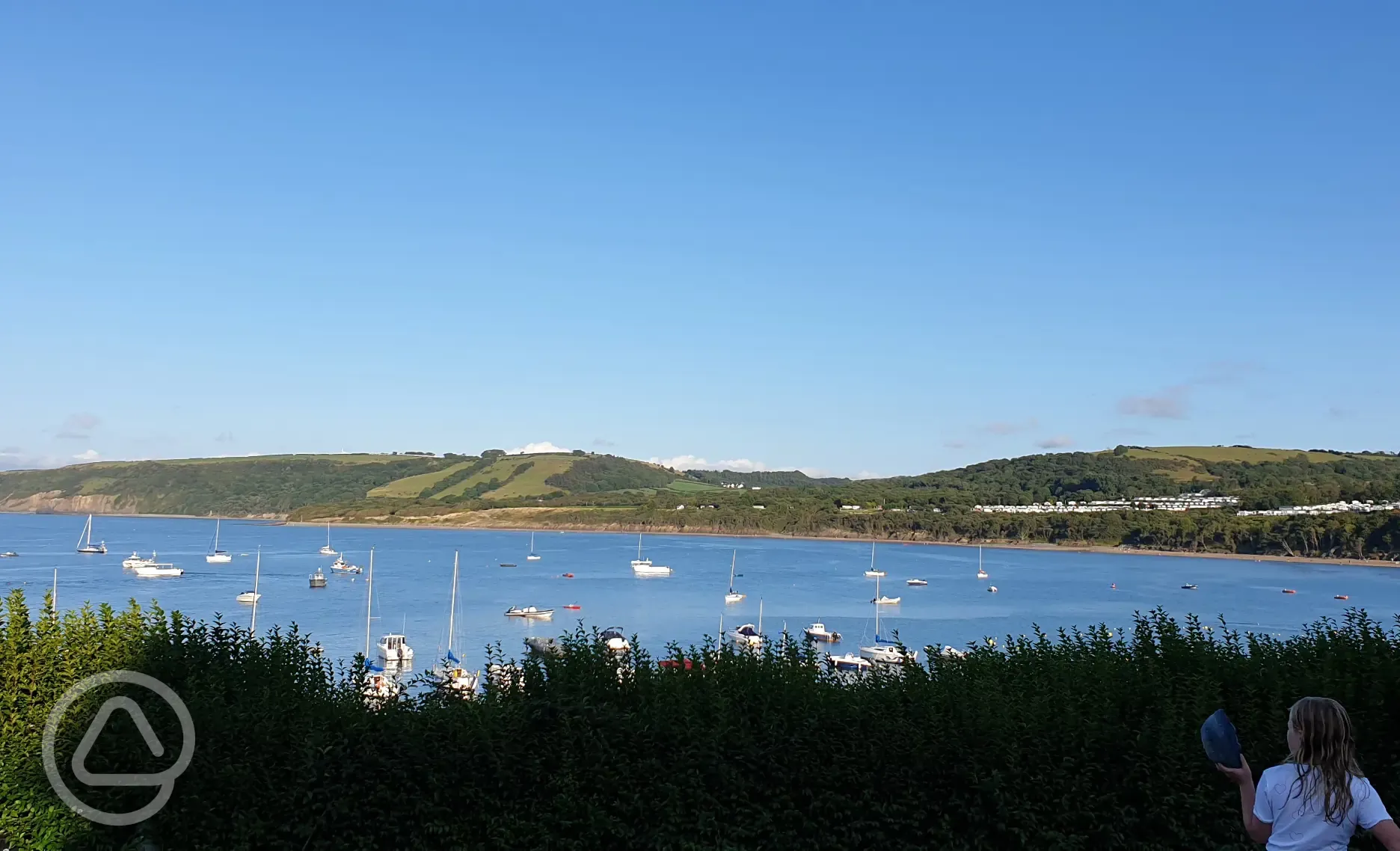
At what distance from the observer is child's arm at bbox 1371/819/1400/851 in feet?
12.8

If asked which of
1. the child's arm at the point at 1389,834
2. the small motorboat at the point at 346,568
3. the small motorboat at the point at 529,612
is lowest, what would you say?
the small motorboat at the point at 529,612

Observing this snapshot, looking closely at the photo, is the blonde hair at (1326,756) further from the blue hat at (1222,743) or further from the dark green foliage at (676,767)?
the dark green foliage at (676,767)

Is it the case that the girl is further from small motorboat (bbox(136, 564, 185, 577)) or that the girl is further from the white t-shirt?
small motorboat (bbox(136, 564, 185, 577))

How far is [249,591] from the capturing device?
266 ft

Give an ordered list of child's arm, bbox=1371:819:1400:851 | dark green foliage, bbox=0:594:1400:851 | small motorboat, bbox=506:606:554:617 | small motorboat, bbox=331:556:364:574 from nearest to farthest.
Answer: child's arm, bbox=1371:819:1400:851 → dark green foliage, bbox=0:594:1400:851 → small motorboat, bbox=506:606:554:617 → small motorboat, bbox=331:556:364:574

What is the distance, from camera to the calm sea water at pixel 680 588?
65.9 meters

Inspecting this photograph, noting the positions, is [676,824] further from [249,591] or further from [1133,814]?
[249,591]

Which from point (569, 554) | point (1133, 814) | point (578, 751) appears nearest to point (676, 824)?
point (578, 751)

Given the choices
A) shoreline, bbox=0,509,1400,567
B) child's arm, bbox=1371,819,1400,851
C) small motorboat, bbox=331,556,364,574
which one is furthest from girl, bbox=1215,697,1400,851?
shoreline, bbox=0,509,1400,567

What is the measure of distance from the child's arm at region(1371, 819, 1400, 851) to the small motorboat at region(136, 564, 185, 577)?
103 m

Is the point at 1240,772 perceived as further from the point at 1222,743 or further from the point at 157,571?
the point at 157,571

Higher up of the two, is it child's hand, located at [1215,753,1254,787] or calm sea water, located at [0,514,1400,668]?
child's hand, located at [1215,753,1254,787]

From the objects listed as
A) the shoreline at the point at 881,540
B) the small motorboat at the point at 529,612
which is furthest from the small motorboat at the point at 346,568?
the shoreline at the point at 881,540

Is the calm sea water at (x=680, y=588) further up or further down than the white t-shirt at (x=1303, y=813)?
further down
